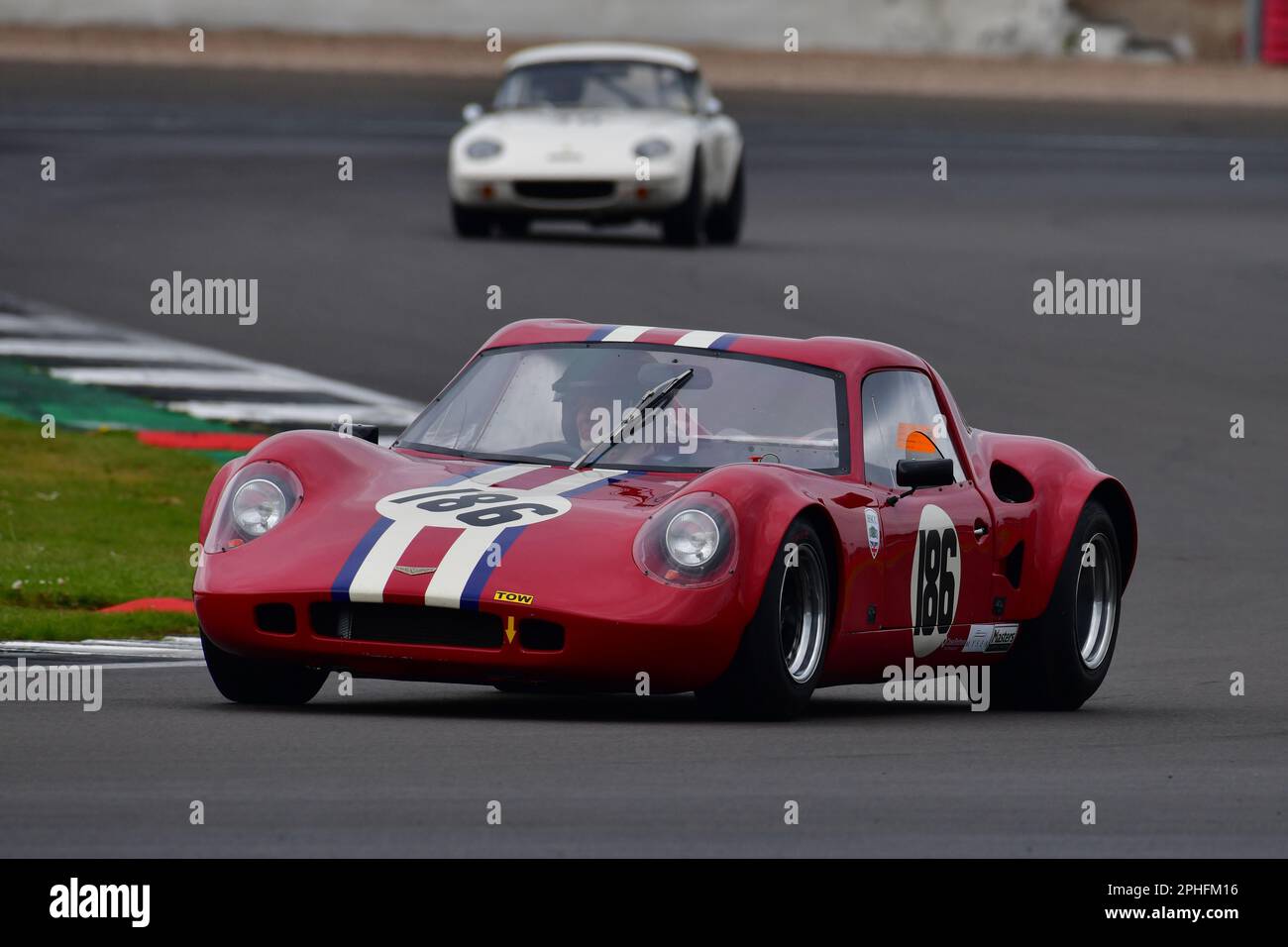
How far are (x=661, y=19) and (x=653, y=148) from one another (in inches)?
1133

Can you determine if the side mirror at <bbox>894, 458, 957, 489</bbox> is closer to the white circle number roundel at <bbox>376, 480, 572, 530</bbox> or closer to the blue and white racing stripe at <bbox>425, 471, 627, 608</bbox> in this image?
the white circle number roundel at <bbox>376, 480, 572, 530</bbox>

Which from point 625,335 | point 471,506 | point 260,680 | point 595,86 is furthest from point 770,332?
point 471,506

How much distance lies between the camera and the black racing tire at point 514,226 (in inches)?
913

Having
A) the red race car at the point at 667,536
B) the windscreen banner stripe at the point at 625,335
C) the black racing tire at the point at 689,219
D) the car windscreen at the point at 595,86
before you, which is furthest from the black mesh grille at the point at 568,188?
the windscreen banner stripe at the point at 625,335

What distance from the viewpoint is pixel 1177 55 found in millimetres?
51094

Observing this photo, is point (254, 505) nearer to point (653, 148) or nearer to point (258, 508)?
point (258, 508)

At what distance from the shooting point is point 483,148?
21.9 meters

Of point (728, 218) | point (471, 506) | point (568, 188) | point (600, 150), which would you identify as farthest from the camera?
point (728, 218)

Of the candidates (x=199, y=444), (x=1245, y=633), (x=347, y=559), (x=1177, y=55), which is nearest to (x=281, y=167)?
(x=199, y=444)

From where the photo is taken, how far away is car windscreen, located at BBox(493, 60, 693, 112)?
2267cm

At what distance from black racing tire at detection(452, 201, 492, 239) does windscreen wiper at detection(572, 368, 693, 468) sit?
13751mm

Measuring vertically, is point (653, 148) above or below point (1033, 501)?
above

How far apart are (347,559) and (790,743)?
135 centimetres

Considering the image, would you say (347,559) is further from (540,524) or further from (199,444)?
(199,444)
